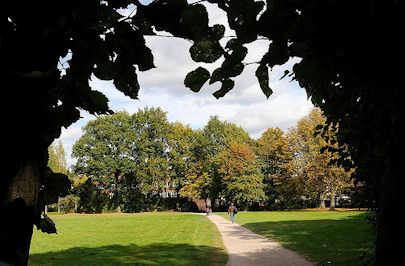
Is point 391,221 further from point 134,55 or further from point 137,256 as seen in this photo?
point 137,256

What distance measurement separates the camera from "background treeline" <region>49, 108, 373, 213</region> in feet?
149

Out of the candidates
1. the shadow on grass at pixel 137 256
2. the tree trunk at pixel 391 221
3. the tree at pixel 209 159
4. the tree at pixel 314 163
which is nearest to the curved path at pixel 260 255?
the shadow on grass at pixel 137 256

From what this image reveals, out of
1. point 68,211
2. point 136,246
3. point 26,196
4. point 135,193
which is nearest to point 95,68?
point 26,196

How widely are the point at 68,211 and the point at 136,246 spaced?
141 feet

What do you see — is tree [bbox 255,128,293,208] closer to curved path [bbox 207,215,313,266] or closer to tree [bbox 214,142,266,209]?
tree [bbox 214,142,266,209]

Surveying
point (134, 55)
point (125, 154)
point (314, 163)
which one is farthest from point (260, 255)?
point (125, 154)

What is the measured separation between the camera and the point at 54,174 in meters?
1.49

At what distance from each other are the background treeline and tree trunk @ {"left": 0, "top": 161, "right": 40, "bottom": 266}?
144 ft

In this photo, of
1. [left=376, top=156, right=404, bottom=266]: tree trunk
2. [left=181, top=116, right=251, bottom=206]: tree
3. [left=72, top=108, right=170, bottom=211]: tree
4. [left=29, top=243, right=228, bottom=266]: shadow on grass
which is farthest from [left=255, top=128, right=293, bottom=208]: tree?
[left=376, top=156, right=404, bottom=266]: tree trunk

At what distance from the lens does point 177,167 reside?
49594mm

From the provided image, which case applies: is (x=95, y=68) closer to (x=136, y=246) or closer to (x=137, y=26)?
(x=137, y=26)

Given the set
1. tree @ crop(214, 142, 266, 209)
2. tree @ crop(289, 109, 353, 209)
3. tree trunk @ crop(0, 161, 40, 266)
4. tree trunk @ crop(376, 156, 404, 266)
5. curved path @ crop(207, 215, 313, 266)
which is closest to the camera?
tree trunk @ crop(0, 161, 40, 266)

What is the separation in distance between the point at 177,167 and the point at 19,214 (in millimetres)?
49116

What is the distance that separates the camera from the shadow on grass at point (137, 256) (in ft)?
30.3
